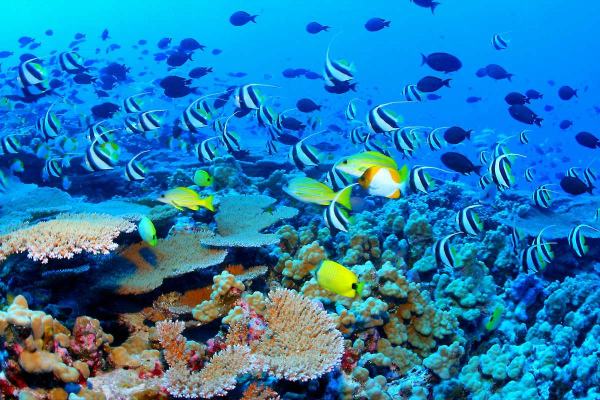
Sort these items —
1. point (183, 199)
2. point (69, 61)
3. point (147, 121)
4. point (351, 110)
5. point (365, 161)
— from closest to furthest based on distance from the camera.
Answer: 1. point (365, 161)
2. point (183, 199)
3. point (147, 121)
4. point (351, 110)
5. point (69, 61)

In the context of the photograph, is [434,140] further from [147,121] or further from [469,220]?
[147,121]

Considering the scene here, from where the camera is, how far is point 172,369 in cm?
261

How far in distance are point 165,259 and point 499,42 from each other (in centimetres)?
935

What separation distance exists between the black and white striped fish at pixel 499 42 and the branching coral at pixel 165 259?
343 inches

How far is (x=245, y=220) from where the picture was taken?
17.7 feet

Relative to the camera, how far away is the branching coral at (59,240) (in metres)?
3.23

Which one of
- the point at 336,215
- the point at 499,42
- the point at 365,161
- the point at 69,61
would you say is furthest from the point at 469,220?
the point at 69,61

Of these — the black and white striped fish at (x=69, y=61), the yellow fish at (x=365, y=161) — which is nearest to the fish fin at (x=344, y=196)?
the yellow fish at (x=365, y=161)

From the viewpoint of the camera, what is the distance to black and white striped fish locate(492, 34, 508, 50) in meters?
9.87

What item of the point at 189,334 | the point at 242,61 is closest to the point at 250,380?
the point at 189,334

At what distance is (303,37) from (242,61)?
19.9 metres

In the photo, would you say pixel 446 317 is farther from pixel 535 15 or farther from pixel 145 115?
pixel 535 15

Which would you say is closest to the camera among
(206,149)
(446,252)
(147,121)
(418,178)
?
(446,252)

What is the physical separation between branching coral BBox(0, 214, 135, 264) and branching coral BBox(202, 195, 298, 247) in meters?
1.14
